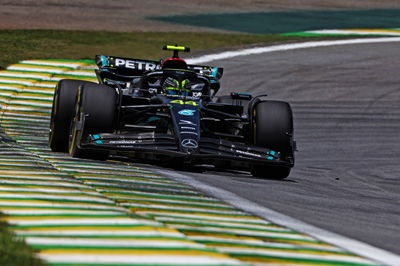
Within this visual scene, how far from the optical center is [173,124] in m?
11.3

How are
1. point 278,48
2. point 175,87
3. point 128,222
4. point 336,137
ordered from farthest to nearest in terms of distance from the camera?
point 278,48, point 336,137, point 175,87, point 128,222

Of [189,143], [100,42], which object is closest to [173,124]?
[189,143]

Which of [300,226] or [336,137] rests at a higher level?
[336,137]

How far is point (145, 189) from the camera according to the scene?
8820 mm

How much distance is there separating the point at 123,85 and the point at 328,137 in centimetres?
489

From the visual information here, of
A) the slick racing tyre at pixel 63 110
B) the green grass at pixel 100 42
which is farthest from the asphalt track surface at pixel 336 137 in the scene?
the green grass at pixel 100 42

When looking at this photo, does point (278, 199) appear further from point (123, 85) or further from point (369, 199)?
point (123, 85)

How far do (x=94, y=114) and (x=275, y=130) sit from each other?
94.5 inches

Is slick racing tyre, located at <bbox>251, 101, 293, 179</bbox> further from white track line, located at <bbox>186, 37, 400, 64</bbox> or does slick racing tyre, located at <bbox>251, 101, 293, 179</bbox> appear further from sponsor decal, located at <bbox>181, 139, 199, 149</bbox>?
white track line, located at <bbox>186, 37, 400, 64</bbox>

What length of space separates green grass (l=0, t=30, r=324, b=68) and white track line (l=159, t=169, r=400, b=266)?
44.4ft

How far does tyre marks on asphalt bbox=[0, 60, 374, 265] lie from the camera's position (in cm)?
567

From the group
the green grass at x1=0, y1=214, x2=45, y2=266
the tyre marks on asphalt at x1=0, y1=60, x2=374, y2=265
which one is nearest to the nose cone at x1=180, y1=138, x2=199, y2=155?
the tyre marks on asphalt at x1=0, y1=60, x2=374, y2=265

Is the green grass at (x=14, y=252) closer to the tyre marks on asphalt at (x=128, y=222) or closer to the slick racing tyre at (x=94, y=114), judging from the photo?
the tyre marks on asphalt at (x=128, y=222)

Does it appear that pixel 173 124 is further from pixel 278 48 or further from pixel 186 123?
pixel 278 48
